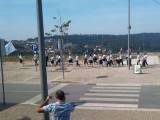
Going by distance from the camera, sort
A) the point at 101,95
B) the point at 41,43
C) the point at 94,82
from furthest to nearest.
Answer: the point at 94,82 < the point at 101,95 < the point at 41,43

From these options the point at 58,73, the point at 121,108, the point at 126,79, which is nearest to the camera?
the point at 121,108

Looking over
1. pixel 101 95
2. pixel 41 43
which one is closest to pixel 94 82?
pixel 101 95

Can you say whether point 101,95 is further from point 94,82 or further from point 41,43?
point 41,43

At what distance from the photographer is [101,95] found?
60.4 feet

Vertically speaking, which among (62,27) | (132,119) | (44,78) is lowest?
(132,119)

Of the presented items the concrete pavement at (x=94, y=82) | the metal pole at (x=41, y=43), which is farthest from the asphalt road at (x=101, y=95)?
the metal pole at (x=41, y=43)

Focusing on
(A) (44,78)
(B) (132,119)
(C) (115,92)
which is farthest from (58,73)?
(A) (44,78)

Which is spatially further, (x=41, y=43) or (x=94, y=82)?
(x=94, y=82)

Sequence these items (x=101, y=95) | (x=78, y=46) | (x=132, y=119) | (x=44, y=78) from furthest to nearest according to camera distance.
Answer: (x=78, y=46) → (x=101, y=95) → (x=132, y=119) → (x=44, y=78)

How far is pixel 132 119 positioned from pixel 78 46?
39.5m

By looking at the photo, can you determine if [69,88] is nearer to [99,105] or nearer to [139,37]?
[99,105]

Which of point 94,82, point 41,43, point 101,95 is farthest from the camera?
point 94,82

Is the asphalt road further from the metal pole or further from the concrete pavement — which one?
the metal pole

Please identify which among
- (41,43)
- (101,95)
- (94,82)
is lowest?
(101,95)
